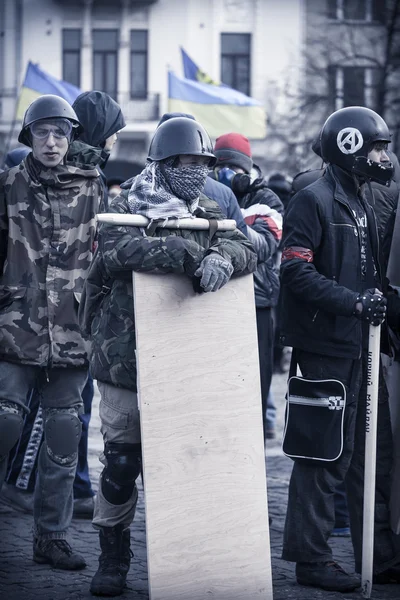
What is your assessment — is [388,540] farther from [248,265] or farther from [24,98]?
[24,98]

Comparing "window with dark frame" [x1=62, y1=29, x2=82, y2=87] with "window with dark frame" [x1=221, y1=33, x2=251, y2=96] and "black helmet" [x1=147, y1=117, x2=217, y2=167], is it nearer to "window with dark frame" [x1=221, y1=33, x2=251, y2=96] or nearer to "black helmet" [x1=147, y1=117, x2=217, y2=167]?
"window with dark frame" [x1=221, y1=33, x2=251, y2=96]

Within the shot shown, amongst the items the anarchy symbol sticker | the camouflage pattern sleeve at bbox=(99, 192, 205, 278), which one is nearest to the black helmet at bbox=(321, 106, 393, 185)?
the anarchy symbol sticker

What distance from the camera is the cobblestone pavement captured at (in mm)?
5008

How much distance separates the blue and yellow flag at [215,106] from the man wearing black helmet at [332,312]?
12.6 m

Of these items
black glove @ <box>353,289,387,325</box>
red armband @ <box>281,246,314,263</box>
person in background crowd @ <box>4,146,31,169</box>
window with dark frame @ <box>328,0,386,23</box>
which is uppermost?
window with dark frame @ <box>328,0,386,23</box>

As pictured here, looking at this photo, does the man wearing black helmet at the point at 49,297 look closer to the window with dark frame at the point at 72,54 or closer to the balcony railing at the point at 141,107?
the balcony railing at the point at 141,107

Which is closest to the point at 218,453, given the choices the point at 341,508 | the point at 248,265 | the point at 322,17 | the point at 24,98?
the point at 248,265

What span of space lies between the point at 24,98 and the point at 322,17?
2153 centimetres

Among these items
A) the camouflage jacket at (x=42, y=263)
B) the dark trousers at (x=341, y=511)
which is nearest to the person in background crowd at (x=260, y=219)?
the dark trousers at (x=341, y=511)

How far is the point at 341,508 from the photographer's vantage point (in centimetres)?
645

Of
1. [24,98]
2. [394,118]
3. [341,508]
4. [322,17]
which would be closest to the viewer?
[341,508]

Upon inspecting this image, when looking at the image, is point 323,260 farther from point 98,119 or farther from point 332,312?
point 98,119

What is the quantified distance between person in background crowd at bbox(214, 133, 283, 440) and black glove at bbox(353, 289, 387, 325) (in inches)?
56.9

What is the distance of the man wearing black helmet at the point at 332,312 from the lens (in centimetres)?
521
